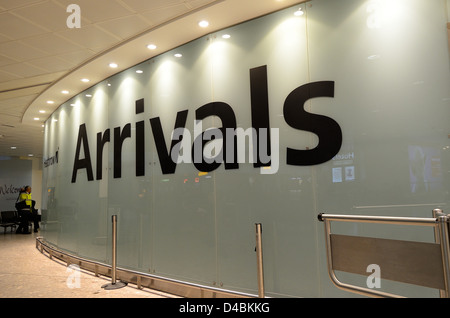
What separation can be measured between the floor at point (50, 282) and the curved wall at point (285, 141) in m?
0.48

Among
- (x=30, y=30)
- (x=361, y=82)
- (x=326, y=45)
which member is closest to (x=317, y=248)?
(x=361, y=82)

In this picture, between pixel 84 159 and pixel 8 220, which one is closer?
pixel 84 159

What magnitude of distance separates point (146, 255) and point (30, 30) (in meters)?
3.36

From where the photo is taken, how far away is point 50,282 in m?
4.57

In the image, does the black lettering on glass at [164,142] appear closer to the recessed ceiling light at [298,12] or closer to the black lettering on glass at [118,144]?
the black lettering on glass at [118,144]

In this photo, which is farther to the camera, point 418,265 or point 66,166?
point 66,166

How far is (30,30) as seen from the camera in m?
4.01

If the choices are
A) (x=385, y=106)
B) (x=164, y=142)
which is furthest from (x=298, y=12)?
(x=164, y=142)

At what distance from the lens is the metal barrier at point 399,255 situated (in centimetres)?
157

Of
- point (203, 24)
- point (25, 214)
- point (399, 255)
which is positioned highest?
point (203, 24)

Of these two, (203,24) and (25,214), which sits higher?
(203,24)

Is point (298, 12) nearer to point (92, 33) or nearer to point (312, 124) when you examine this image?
point (312, 124)

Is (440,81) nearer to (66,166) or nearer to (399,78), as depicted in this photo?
(399,78)

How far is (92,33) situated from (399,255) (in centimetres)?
425
